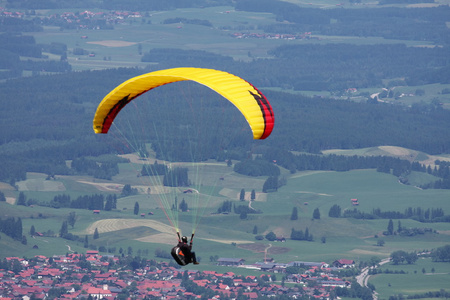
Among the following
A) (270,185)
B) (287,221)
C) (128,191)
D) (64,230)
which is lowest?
(64,230)

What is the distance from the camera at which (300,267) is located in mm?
130125

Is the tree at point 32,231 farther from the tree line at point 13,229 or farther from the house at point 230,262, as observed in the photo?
the house at point 230,262

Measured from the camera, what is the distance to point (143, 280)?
123m

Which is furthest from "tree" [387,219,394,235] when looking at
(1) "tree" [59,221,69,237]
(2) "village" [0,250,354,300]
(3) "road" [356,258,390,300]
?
(1) "tree" [59,221,69,237]

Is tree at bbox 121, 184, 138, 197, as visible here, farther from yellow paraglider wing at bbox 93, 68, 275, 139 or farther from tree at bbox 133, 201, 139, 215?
yellow paraglider wing at bbox 93, 68, 275, 139

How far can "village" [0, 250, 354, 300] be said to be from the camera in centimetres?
11856

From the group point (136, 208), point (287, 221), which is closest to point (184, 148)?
point (136, 208)

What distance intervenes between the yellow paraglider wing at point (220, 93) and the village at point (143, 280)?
2366 inches

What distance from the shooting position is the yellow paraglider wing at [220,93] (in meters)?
49.8

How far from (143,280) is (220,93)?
243 feet

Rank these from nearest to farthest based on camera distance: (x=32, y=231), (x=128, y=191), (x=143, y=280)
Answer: (x=143, y=280)
(x=32, y=231)
(x=128, y=191)

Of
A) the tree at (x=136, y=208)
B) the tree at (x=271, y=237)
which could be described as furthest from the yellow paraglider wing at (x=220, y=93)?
the tree at (x=136, y=208)

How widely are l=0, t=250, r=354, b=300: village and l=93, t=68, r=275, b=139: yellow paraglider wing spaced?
60.1 metres

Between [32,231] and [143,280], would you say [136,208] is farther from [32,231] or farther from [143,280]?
[143,280]
